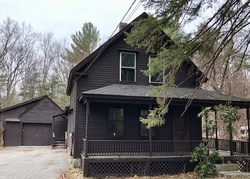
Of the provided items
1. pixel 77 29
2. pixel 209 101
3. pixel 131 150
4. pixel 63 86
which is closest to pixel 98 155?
pixel 131 150

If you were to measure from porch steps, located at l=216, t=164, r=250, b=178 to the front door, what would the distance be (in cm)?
221

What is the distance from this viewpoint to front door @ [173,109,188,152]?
12.6 metres

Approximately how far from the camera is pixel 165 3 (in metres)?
5.69

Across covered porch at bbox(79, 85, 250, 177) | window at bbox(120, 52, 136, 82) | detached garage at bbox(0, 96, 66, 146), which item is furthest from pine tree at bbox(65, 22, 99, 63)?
covered porch at bbox(79, 85, 250, 177)

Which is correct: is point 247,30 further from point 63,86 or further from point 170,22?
point 63,86

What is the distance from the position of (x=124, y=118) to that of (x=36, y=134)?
1603cm

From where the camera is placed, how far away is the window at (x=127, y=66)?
504 inches

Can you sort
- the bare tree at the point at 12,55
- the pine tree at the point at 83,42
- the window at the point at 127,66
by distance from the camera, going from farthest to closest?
the pine tree at the point at 83,42 → the bare tree at the point at 12,55 → the window at the point at 127,66

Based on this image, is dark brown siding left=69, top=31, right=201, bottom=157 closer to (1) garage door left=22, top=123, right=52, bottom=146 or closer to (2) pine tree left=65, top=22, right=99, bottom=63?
(1) garage door left=22, top=123, right=52, bottom=146

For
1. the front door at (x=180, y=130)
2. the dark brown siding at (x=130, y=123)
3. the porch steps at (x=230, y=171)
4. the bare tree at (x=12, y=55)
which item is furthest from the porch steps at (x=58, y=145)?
the porch steps at (x=230, y=171)

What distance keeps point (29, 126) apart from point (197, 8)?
22898 mm

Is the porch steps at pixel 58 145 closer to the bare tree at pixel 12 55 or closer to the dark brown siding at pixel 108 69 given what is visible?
the dark brown siding at pixel 108 69

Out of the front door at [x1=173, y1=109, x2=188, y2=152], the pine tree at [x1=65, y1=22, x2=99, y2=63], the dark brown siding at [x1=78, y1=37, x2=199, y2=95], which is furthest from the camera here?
the pine tree at [x1=65, y1=22, x2=99, y2=63]

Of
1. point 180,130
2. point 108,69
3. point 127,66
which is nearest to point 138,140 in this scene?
→ point 180,130
